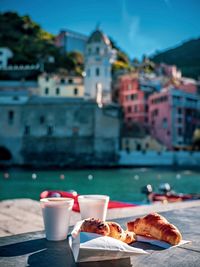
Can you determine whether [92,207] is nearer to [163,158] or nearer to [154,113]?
[163,158]

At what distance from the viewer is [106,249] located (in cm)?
119

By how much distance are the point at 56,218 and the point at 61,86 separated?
4307 cm

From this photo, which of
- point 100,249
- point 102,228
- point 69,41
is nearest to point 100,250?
point 100,249

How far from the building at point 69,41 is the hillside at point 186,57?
2001 centimetres

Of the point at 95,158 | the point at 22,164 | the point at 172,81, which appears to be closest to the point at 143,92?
the point at 172,81

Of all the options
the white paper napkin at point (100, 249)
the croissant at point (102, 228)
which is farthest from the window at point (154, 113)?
the white paper napkin at point (100, 249)

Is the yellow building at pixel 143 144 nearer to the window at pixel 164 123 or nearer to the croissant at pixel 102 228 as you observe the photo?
the window at pixel 164 123

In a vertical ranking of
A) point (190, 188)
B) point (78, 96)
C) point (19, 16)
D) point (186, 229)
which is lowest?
point (190, 188)

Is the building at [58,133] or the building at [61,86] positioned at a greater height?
the building at [61,86]

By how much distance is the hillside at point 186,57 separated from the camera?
6469 cm

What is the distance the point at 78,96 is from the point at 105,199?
141ft

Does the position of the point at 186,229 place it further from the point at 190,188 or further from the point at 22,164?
the point at 22,164

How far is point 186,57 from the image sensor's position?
68.6 m

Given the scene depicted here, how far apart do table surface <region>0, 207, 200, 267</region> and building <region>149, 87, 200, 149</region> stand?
3855cm
